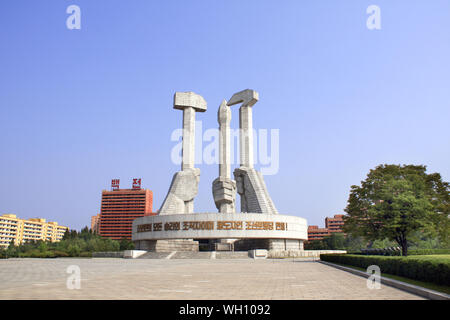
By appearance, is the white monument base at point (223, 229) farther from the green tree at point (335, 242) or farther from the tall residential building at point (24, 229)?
the tall residential building at point (24, 229)

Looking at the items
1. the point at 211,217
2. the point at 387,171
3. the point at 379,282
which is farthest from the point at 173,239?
the point at 379,282

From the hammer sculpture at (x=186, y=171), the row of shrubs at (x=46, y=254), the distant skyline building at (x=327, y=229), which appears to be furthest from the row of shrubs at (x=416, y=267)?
the distant skyline building at (x=327, y=229)

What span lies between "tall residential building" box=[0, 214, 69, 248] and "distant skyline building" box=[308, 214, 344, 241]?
84.8 m

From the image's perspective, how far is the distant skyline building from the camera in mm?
124169

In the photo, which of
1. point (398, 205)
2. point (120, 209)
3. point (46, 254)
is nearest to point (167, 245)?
point (46, 254)

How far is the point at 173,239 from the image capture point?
46.2 metres

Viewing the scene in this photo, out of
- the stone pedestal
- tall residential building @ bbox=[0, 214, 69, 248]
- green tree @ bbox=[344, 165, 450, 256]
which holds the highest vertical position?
green tree @ bbox=[344, 165, 450, 256]

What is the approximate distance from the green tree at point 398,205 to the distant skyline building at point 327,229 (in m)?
98.4

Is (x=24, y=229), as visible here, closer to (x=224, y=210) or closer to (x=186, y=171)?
(x=186, y=171)

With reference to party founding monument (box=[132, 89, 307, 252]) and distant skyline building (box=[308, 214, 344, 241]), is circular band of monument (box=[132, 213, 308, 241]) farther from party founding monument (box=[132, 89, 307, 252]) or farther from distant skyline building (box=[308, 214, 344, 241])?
distant skyline building (box=[308, 214, 344, 241])

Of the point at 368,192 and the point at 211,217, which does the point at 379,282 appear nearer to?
the point at 368,192

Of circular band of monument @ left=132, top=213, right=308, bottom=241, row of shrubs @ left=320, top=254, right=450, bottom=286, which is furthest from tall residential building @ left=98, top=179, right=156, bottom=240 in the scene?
row of shrubs @ left=320, top=254, right=450, bottom=286

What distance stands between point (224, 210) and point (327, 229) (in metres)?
87.8
